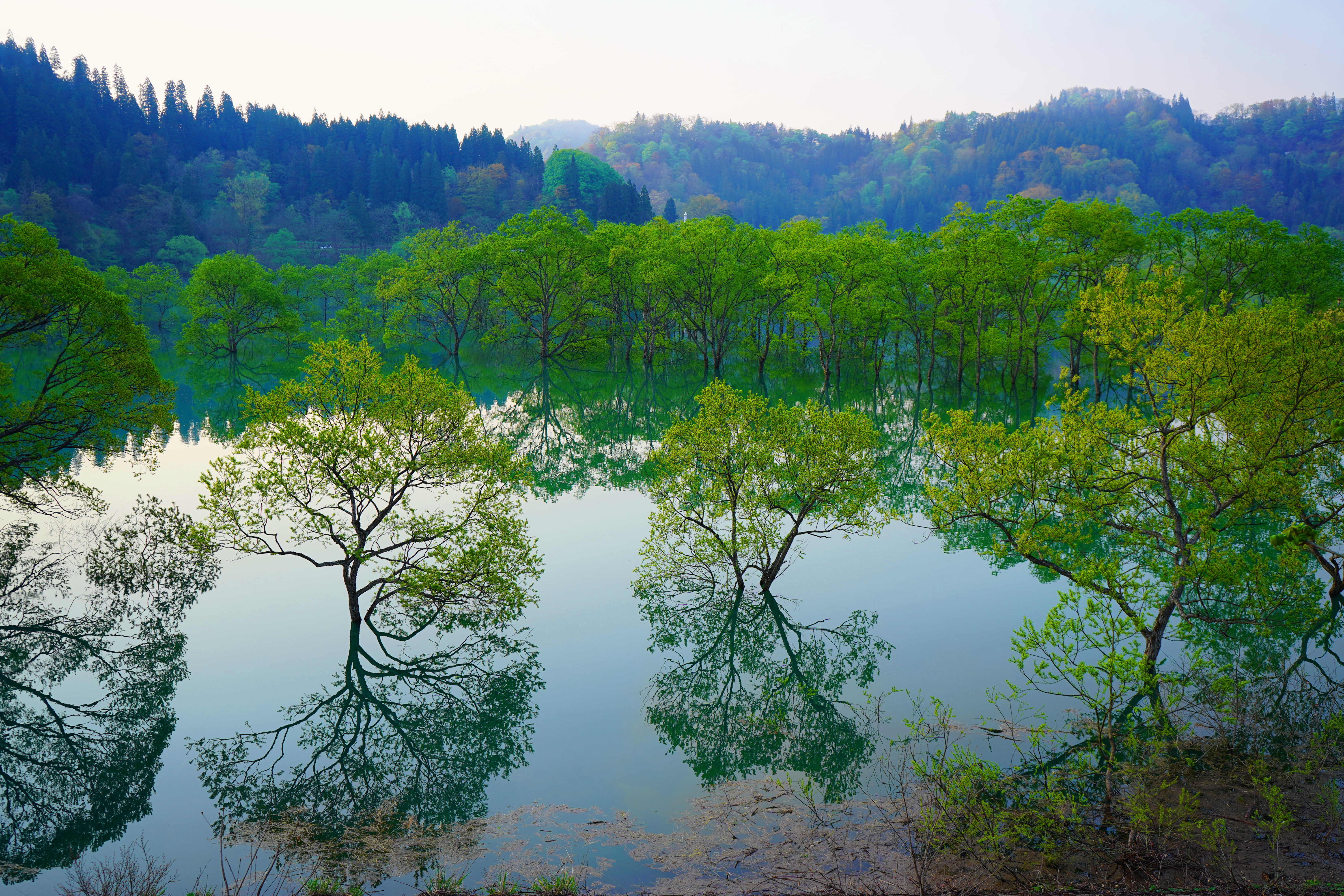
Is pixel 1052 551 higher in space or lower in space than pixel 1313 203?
lower

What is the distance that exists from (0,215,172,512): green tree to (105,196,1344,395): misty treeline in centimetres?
4659

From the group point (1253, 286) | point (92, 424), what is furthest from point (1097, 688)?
point (1253, 286)

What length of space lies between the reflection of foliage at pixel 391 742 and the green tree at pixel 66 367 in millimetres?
16410

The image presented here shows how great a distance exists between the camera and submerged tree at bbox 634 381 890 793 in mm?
18438

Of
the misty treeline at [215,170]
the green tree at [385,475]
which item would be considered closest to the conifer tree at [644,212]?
the misty treeline at [215,170]

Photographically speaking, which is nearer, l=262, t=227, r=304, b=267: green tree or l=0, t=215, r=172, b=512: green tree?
l=0, t=215, r=172, b=512: green tree

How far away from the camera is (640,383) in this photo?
7112cm

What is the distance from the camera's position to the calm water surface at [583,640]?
49.3ft

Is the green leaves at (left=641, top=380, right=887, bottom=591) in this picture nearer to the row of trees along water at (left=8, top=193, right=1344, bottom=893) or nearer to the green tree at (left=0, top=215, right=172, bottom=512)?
the row of trees along water at (left=8, top=193, right=1344, bottom=893)

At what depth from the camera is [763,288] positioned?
7431cm

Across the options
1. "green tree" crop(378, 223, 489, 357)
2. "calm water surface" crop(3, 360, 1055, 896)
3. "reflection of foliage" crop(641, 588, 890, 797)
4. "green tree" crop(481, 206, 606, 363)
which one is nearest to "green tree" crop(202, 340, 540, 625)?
"calm water surface" crop(3, 360, 1055, 896)

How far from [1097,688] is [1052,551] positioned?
3282 mm

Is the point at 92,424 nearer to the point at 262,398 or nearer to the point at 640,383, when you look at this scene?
the point at 262,398

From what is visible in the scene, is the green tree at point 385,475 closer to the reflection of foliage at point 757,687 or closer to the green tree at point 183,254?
the reflection of foliage at point 757,687
